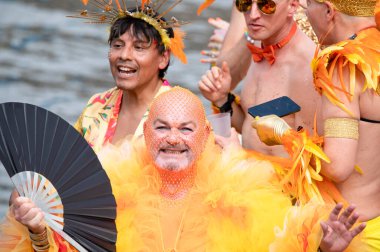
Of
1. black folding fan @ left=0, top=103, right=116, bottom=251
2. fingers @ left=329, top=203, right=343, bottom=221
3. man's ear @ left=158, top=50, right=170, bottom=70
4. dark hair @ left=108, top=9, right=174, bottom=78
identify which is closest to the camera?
fingers @ left=329, top=203, right=343, bottom=221

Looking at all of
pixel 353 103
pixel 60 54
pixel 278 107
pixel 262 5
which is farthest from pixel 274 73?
pixel 60 54

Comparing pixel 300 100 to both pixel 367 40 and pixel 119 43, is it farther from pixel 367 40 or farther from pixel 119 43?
pixel 119 43

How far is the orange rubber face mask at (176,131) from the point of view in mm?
4625

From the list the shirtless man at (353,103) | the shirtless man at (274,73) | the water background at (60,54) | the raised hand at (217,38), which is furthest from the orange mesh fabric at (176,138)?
the water background at (60,54)

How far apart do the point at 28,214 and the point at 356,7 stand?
1732mm

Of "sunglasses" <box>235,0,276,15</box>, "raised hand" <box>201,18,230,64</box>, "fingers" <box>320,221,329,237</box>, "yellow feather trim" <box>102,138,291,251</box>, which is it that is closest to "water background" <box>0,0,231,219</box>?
"raised hand" <box>201,18,230,64</box>

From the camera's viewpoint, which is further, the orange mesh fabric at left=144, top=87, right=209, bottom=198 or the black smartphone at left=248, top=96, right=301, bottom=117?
the black smartphone at left=248, top=96, right=301, bottom=117

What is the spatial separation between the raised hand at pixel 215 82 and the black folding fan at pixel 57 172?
110cm

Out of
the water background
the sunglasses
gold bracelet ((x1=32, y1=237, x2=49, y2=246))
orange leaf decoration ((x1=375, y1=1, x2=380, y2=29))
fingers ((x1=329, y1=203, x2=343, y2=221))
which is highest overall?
orange leaf decoration ((x1=375, y1=1, x2=380, y2=29))

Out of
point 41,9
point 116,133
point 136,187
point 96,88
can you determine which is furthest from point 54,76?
point 136,187

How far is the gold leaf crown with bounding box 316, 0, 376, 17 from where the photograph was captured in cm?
462

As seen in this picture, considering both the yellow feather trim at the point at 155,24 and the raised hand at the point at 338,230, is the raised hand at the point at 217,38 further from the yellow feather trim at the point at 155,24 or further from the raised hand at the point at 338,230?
the raised hand at the point at 338,230

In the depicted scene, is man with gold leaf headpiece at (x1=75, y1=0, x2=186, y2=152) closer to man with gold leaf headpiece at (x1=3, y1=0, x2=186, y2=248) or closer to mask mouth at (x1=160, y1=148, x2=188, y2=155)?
man with gold leaf headpiece at (x1=3, y1=0, x2=186, y2=248)

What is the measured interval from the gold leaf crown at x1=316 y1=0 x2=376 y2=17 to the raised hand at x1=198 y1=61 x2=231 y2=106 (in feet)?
3.07
